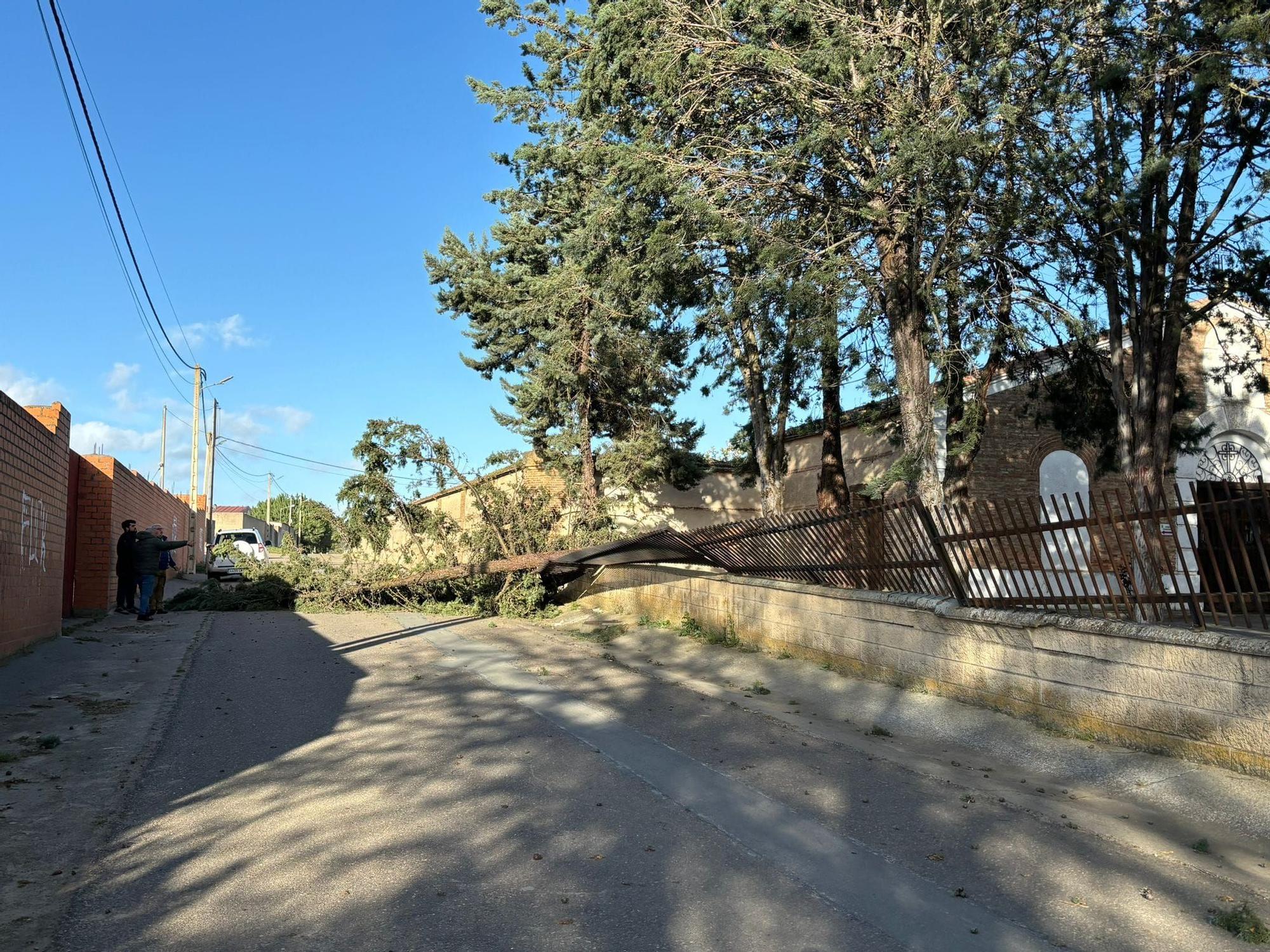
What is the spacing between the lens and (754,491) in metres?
27.5

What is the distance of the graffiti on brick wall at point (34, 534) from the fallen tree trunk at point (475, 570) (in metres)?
6.82

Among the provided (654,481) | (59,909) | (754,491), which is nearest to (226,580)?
(654,481)

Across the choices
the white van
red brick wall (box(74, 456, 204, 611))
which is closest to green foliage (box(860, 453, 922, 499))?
red brick wall (box(74, 456, 204, 611))

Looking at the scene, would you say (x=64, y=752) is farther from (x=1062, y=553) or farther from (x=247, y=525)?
(x=247, y=525)

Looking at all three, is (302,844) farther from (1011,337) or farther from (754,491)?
(754,491)

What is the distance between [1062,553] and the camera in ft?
24.4

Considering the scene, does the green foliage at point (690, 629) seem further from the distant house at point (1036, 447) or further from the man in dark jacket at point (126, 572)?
the man in dark jacket at point (126, 572)

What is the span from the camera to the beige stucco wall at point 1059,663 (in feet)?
19.5

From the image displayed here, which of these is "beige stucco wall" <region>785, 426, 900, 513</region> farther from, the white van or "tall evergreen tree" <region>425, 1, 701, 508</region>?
the white van

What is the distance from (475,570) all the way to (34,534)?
7.44 m

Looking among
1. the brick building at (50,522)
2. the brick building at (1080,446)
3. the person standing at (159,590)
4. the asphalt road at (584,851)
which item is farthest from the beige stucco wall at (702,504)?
the asphalt road at (584,851)

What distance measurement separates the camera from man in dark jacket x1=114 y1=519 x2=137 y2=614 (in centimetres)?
1647

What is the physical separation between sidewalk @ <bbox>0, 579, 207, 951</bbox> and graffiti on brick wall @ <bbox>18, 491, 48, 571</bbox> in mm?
1132

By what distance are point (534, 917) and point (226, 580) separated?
85.2 feet
